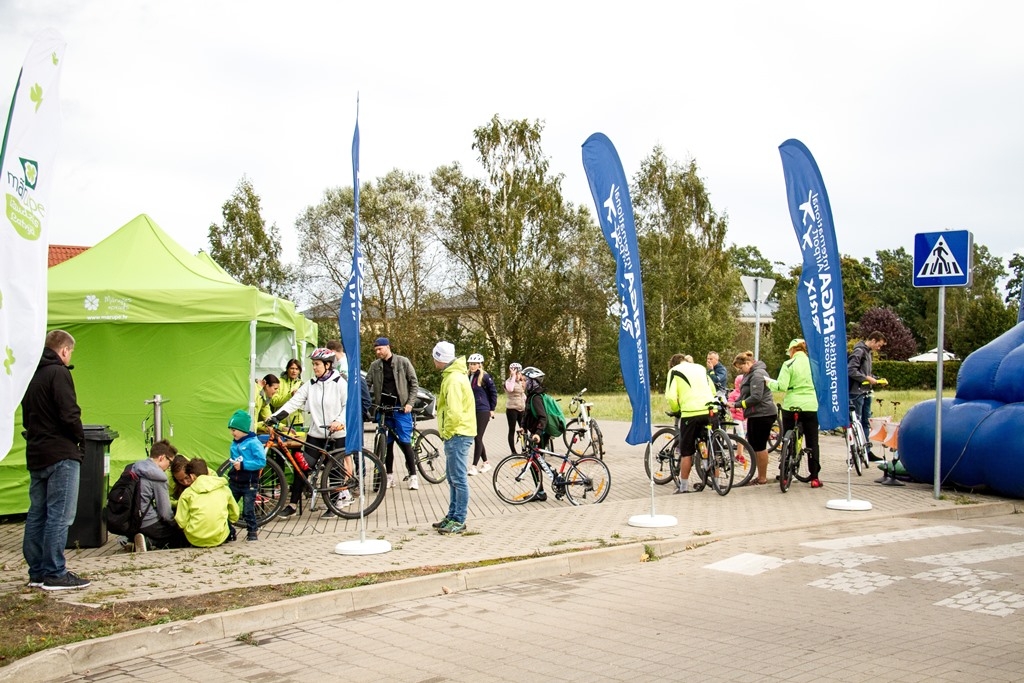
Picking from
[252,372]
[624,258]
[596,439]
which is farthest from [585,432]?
[252,372]

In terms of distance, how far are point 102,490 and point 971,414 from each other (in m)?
9.93

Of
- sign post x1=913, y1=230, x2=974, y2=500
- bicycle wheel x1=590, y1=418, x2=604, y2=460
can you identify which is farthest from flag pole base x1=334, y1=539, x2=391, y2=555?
sign post x1=913, y1=230, x2=974, y2=500

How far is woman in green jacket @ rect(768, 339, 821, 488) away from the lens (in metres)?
12.0

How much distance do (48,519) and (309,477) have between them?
3.68 metres

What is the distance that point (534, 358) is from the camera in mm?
52250

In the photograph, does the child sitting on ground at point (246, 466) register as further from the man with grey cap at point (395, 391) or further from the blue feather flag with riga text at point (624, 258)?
the blue feather flag with riga text at point (624, 258)

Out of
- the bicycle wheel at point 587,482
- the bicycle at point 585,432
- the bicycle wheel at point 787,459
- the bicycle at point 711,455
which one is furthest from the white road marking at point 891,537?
the bicycle at point 585,432

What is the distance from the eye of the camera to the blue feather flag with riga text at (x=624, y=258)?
9438 mm

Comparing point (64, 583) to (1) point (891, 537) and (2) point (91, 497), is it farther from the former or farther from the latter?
(1) point (891, 537)

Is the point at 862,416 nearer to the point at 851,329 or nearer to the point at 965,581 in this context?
the point at 965,581

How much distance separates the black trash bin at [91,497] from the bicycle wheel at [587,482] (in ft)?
16.8


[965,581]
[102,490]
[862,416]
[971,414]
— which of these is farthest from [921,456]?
[102,490]

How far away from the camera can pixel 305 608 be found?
648 cm

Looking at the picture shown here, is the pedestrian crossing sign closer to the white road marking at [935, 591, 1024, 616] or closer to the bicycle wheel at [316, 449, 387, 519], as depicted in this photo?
the white road marking at [935, 591, 1024, 616]
